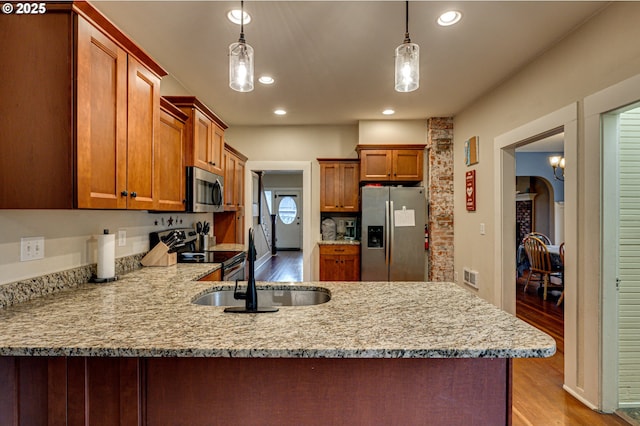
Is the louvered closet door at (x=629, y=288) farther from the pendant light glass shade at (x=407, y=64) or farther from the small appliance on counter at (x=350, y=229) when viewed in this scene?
the small appliance on counter at (x=350, y=229)

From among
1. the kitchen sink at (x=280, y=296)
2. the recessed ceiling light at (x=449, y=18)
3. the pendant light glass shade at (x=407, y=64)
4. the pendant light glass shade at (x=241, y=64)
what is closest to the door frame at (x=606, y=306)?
the recessed ceiling light at (x=449, y=18)

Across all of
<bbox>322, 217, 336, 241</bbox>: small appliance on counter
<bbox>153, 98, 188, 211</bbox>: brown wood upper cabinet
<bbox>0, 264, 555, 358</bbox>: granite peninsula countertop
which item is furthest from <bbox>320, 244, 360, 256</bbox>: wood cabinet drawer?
<bbox>0, 264, 555, 358</bbox>: granite peninsula countertop

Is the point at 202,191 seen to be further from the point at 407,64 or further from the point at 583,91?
the point at 583,91

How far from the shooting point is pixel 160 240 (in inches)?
109

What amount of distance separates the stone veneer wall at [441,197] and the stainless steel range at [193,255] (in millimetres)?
2746

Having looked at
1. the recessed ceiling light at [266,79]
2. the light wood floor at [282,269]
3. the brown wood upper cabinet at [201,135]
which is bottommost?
the light wood floor at [282,269]

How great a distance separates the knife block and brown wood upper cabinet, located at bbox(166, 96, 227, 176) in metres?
0.72

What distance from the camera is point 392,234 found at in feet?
14.4

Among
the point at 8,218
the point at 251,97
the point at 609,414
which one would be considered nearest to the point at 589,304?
the point at 609,414

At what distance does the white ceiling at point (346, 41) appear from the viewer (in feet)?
6.99

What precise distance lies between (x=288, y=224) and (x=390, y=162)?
6.41 m

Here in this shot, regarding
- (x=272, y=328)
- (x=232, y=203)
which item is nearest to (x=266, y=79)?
(x=232, y=203)

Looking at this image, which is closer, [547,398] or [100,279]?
[100,279]

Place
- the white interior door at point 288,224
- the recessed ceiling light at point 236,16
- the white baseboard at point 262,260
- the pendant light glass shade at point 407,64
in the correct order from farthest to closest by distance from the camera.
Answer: the white interior door at point 288,224
the white baseboard at point 262,260
the recessed ceiling light at point 236,16
the pendant light glass shade at point 407,64
